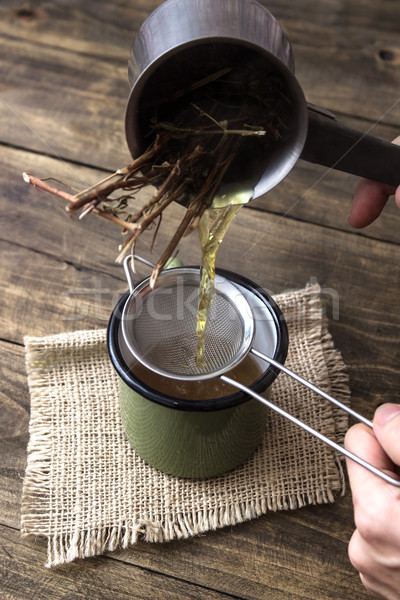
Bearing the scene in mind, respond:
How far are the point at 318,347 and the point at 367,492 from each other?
0.45 m

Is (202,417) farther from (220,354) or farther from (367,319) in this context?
(367,319)

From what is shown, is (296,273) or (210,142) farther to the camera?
(296,273)

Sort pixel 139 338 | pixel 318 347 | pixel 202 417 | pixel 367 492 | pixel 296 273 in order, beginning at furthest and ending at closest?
pixel 296 273 < pixel 318 347 < pixel 139 338 < pixel 202 417 < pixel 367 492

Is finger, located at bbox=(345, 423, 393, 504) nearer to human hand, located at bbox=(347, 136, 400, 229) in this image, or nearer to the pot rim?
the pot rim

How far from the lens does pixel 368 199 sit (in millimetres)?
1290

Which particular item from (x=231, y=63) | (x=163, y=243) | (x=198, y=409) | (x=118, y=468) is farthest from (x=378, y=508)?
(x=163, y=243)

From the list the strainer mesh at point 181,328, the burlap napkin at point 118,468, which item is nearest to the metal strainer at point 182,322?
the strainer mesh at point 181,328

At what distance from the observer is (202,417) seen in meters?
0.98

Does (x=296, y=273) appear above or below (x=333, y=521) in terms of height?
above

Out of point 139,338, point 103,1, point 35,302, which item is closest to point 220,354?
point 139,338

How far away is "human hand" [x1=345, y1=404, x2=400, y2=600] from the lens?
2.69 feet

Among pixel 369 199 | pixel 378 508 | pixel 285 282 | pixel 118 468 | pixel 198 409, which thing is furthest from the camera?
pixel 285 282

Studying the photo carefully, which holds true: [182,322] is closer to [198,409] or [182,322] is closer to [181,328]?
[181,328]

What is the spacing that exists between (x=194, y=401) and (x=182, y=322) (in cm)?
25
